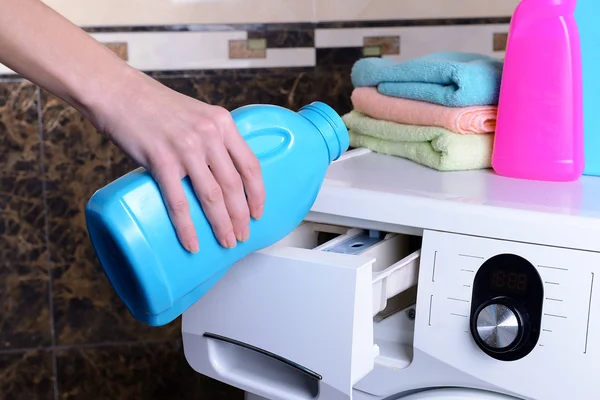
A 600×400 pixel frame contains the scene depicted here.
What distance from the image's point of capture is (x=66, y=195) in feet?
5.87

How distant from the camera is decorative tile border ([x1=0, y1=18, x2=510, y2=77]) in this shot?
1.72 meters

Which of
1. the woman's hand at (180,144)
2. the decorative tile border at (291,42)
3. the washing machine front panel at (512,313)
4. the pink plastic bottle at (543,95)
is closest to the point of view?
the woman's hand at (180,144)

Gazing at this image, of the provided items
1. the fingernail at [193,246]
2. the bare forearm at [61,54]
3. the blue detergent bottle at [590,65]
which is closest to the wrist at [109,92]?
the bare forearm at [61,54]

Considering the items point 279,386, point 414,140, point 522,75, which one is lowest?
point 279,386

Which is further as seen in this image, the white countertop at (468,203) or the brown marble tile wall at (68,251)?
the brown marble tile wall at (68,251)

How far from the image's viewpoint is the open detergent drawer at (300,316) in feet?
2.79

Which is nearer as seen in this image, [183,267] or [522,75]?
[183,267]

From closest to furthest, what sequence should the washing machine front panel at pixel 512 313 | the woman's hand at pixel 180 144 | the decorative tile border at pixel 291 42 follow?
the woman's hand at pixel 180 144 < the washing machine front panel at pixel 512 313 < the decorative tile border at pixel 291 42

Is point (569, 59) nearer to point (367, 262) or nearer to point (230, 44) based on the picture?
point (367, 262)

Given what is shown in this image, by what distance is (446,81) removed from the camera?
1138 mm

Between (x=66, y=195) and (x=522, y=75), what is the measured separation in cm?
113

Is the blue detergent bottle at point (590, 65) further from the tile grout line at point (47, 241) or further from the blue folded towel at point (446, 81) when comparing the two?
the tile grout line at point (47, 241)

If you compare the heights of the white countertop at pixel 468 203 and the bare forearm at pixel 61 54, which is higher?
the bare forearm at pixel 61 54

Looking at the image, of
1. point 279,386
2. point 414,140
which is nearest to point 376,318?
point 279,386
